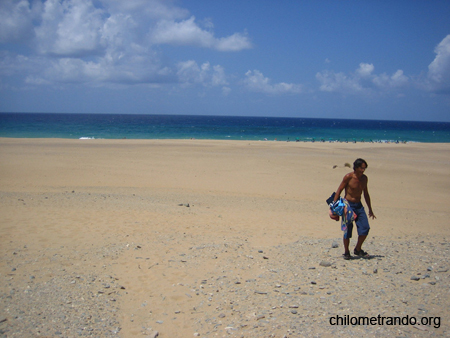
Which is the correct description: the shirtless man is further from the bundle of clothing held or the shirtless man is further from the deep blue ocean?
the deep blue ocean

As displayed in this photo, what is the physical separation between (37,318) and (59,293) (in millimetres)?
605

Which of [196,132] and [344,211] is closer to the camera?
[344,211]

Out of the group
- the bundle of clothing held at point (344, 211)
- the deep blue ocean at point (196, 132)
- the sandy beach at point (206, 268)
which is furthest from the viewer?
the deep blue ocean at point (196, 132)

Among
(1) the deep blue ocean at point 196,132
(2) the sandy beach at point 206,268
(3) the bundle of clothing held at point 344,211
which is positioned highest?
(1) the deep blue ocean at point 196,132

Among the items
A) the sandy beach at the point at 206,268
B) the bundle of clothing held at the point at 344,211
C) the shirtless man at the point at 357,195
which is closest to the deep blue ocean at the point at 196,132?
the sandy beach at the point at 206,268

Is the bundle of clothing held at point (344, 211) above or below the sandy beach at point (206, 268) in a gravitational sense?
above

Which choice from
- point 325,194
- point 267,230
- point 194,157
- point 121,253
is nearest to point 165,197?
point 267,230

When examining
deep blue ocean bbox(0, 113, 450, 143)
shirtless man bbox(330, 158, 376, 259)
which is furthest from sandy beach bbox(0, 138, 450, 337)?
deep blue ocean bbox(0, 113, 450, 143)

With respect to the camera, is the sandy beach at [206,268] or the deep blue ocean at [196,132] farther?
the deep blue ocean at [196,132]

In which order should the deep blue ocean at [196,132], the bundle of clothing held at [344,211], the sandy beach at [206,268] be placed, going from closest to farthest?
the sandy beach at [206,268] → the bundle of clothing held at [344,211] → the deep blue ocean at [196,132]

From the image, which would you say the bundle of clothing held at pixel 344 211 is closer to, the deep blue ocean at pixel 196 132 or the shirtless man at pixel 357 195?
the shirtless man at pixel 357 195

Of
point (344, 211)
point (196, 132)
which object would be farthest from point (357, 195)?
point (196, 132)

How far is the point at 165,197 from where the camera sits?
12.3 metres

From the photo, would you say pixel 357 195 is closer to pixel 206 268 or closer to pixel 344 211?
pixel 344 211
